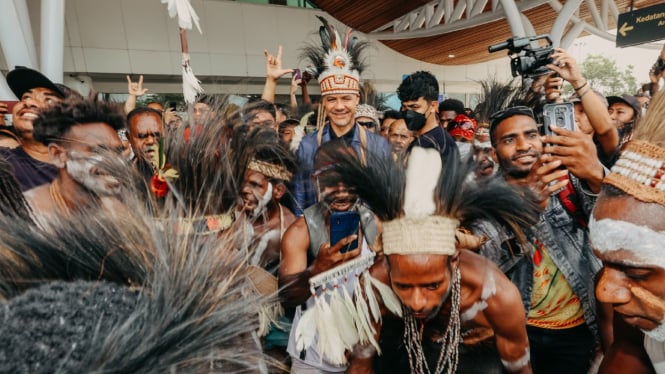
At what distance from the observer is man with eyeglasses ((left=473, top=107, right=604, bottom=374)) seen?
6.33ft

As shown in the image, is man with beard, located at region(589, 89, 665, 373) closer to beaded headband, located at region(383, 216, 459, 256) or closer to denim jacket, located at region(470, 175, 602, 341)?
beaded headband, located at region(383, 216, 459, 256)

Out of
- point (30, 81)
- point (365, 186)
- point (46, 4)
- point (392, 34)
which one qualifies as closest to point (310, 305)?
point (365, 186)

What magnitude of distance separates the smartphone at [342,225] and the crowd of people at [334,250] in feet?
0.04

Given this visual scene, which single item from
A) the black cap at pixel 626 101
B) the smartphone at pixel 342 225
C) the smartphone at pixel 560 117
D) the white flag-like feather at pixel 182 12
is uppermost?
the white flag-like feather at pixel 182 12

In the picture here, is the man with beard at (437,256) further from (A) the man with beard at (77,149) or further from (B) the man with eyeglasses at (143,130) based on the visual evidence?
(B) the man with eyeglasses at (143,130)

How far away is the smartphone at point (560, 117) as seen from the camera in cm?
183

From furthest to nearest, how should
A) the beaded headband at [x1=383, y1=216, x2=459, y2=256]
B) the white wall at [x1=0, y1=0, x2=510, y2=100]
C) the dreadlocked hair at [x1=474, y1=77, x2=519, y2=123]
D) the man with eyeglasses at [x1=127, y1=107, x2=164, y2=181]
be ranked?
the white wall at [x1=0, y1=0, x2=510, y2=100] → the man with eyeglasses at [x1=127, y1=107, x2=164, y2=181] → the dreadlocked hair at [x1=474, y1=77, x2=519, y2=123] → the beaded headband at [x1=383, y1=216, x2=459, y2=256]

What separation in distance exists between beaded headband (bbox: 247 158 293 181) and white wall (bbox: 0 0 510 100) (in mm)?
8615

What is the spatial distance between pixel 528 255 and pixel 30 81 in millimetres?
4193

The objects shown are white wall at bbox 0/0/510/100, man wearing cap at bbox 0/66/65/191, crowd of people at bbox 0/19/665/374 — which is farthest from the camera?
white wall at bbox 0/0/510/100

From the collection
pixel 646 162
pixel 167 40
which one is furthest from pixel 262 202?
pixel 167 40

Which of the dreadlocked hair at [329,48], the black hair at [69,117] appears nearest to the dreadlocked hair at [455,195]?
the black hair at [69,117]

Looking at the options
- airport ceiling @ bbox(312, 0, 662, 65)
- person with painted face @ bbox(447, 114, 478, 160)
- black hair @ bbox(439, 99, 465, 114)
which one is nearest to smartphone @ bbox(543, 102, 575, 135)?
person with painted face @ bbox(447, 114, 478, 160)

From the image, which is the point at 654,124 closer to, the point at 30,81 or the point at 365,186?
the point at 365,186
